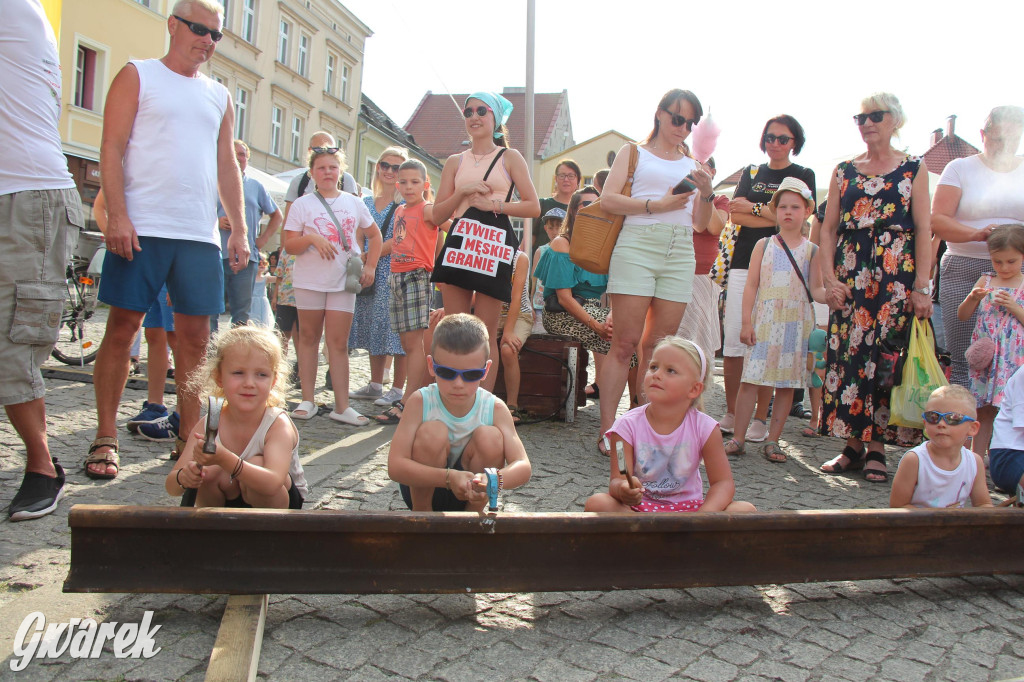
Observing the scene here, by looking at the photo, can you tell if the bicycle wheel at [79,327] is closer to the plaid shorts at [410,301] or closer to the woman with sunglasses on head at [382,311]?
the woman with sunglasses on head at [382,311]

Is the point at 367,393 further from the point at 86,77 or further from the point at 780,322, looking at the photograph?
the point at 86,77

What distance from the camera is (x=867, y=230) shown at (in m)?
5.13

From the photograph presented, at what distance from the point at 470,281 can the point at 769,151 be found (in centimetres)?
254

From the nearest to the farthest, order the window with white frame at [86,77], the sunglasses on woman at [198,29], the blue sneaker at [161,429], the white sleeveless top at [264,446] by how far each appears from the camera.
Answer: the white sleeveless top at [264,446] → the sunglasses on woman at [198,29] → the blue sneaker at [161,429] → the window with white frame at [86,77]

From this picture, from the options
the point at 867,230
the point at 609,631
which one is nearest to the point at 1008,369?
the point at 867,230

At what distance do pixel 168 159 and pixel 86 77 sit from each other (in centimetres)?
2003

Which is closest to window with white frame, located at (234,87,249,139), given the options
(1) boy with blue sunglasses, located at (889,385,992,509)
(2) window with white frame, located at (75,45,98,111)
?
(2) window with white frame, located at (75,45,98,111)

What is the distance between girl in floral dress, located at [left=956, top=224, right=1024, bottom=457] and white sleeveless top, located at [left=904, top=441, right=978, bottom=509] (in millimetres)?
1480

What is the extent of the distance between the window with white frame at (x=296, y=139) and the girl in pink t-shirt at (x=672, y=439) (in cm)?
3024

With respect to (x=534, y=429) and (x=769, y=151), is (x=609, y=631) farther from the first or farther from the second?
(x=769, y=151)

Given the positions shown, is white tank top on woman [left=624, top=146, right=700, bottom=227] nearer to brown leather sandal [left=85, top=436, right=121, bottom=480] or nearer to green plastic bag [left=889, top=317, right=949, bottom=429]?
green plastic bag [left=889, top=317, right=949, bottom=429]

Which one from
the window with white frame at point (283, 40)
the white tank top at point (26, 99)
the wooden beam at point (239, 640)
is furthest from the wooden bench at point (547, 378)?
the window with white frame at point (283, 40)

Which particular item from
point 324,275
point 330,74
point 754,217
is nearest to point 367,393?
point 324,275

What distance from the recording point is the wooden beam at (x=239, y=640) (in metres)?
2.11
